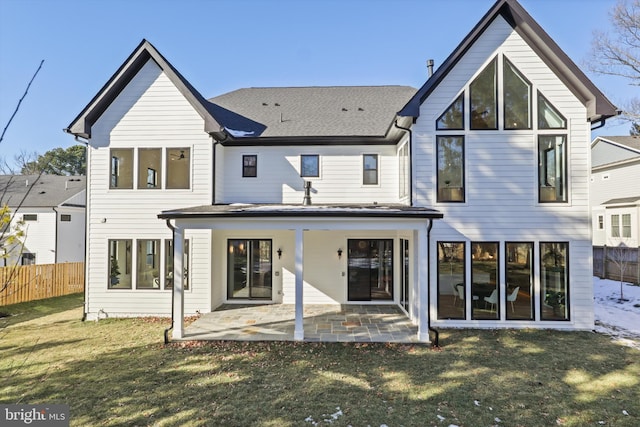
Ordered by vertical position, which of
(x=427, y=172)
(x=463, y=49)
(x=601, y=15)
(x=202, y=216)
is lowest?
(x=202, y=216)

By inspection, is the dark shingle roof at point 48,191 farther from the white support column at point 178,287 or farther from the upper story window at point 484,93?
the upper story window at point 484,93

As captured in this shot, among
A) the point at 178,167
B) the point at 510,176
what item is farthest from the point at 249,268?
the point at 510,176

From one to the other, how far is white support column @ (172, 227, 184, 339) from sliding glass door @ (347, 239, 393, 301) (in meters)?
5.84

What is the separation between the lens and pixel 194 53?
1555cm

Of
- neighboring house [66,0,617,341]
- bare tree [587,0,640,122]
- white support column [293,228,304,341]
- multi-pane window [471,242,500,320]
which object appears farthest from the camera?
bare tree [587,0,640,122]

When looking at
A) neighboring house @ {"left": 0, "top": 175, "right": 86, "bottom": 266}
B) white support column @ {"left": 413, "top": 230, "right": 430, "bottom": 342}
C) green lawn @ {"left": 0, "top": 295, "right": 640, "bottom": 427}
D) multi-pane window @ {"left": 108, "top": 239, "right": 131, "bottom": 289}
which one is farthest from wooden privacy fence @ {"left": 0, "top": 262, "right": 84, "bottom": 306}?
white support column @ {"left": 413, "top": 230, "right": 430, "bottom": 342}

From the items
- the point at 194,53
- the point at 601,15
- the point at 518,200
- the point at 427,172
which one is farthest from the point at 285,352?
the point at 601,15

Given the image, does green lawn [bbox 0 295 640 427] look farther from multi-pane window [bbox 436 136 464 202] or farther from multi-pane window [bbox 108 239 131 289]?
multi-pane window [bbox 436 136 464 202]

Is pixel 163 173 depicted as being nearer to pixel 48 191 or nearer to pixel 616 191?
pixel 48 191

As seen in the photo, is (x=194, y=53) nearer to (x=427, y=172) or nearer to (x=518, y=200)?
(x=427, y=172)

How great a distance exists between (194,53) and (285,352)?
585 inches

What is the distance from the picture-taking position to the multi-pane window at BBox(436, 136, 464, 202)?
934cm
